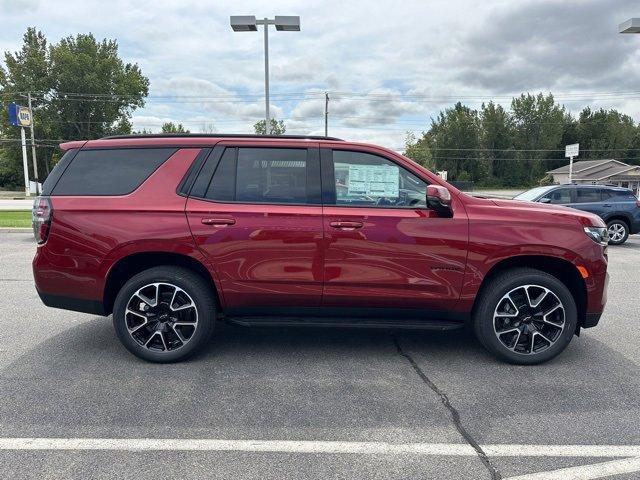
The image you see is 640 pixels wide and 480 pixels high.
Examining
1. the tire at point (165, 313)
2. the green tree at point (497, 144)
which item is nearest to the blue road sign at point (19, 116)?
the tire at point (165, 313)

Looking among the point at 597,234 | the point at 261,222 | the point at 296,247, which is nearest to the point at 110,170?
the point at 261,222

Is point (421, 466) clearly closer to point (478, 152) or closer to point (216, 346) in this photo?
point (216, 346)

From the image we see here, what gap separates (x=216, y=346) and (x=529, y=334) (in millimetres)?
2798

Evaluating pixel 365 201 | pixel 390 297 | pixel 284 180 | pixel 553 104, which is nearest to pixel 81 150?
pixel 284 180

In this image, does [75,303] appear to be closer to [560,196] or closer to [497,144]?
[560,196]

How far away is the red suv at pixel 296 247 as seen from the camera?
3758mm

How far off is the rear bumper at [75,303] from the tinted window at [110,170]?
897mm

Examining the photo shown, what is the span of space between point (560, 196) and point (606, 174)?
179 feet

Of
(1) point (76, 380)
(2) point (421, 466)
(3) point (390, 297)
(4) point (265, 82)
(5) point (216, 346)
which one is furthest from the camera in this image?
(4) point (265, 82)

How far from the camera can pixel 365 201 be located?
386cm

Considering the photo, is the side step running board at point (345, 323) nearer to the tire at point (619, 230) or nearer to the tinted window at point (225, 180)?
the tinted window at point (225, 180)

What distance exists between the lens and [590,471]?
2480 mm

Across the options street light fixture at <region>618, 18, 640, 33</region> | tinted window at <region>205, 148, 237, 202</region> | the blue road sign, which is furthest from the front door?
the blue road sign

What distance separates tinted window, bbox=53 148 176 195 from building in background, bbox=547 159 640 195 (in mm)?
54271
